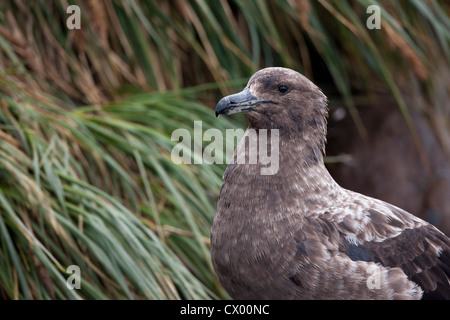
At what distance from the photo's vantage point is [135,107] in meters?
3.97

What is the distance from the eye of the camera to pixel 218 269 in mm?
2523

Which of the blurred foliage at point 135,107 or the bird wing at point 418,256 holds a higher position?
the blurred foliage at point 135,107

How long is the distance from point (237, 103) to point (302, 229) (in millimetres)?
503

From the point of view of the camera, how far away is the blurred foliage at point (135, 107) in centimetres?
331

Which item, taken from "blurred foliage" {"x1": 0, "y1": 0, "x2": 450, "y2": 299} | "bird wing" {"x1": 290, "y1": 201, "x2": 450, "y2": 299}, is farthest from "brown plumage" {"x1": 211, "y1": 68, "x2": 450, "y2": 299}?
"blurred foliage" {"x1": 0, "y1": 0, "x2": 450, "y2": 299}

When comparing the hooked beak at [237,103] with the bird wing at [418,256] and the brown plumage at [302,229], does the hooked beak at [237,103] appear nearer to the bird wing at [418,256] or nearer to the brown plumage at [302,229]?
the brown plumage at [302,229]

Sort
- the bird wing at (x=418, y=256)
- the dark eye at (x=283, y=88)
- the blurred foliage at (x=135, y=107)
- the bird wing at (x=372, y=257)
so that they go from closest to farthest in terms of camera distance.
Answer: the bird wing at (x=372, y=257) < the bird wing at (x=418, y=256) < the dark eye at (x=283, y=88) < the blurred foliage at (x=135, y=107)

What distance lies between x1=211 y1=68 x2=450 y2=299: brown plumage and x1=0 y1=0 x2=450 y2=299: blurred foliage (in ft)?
2.86

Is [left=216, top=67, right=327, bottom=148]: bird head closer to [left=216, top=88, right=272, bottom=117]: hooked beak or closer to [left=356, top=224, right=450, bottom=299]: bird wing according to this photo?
[left=216, top=88, right=272, bottom=117]: hooked beak

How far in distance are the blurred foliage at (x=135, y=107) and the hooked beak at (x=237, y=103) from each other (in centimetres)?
96

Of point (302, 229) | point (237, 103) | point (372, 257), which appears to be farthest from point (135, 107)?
point (372, 257)

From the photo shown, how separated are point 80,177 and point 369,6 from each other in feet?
5.93

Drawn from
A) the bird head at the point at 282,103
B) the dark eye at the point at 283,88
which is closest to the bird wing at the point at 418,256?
the bird head at the point at 282,103

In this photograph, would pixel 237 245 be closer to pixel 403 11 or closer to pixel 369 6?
pixel 369 6
